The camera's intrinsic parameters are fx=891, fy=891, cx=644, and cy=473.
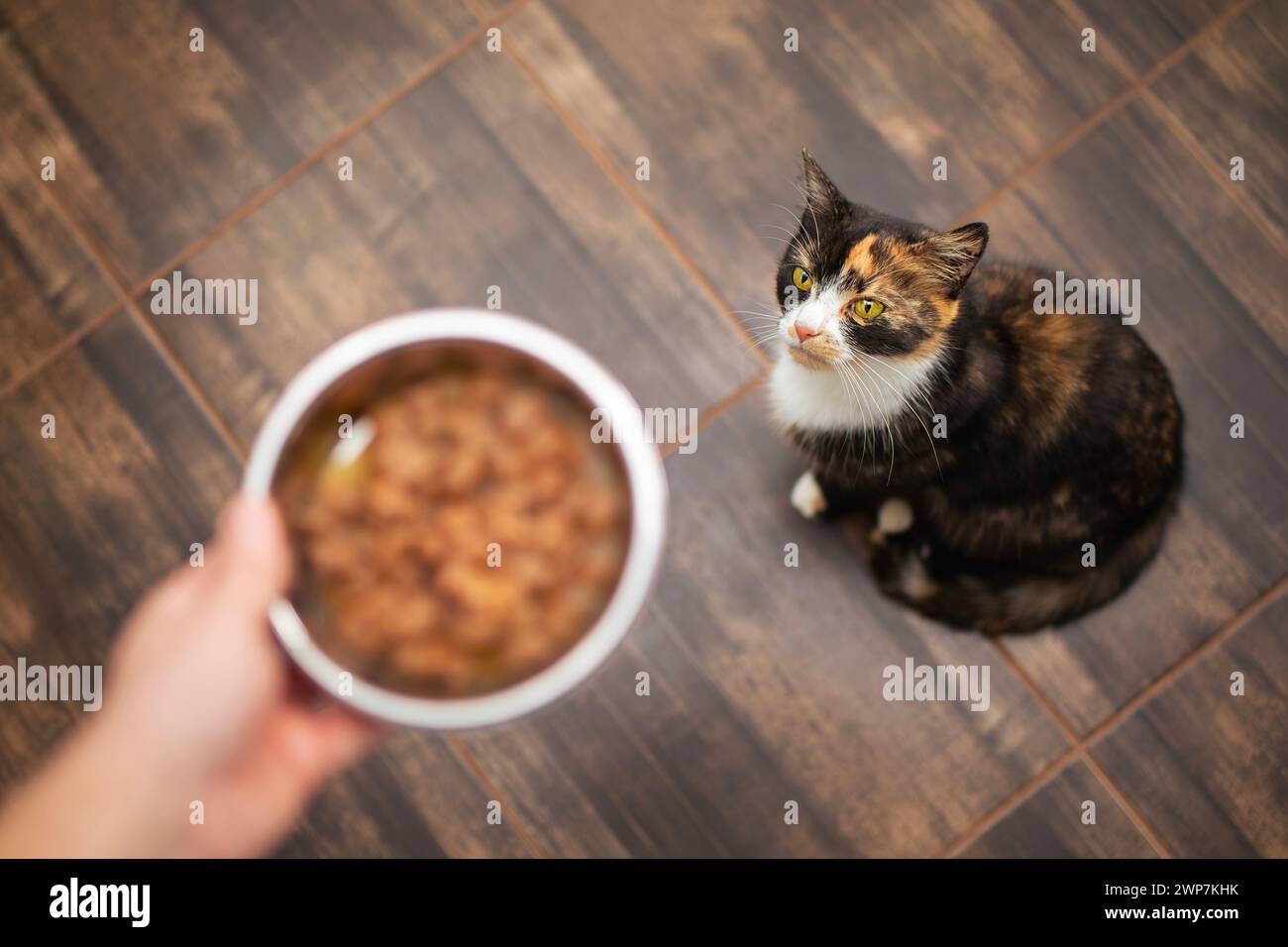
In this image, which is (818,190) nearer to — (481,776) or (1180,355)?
(1180,355)

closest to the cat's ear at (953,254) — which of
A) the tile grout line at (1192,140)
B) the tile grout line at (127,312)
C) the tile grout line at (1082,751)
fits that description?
the tile grout line at (1082,751)

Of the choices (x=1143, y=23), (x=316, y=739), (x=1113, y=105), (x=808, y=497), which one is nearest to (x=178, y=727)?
(x=316, y=739)

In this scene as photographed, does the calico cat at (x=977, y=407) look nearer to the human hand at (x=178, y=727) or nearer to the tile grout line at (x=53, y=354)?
the human hand at (x=178, y=727)

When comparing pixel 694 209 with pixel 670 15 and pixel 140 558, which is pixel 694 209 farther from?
pixel 140 558

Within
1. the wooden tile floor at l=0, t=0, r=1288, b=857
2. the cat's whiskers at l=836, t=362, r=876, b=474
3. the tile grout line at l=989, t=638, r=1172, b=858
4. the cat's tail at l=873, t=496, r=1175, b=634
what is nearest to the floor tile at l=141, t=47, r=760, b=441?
the wooden tile floor at l=0, t=0, r=1288, b=857

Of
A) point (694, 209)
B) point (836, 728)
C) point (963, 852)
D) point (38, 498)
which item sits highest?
point (694, 209)

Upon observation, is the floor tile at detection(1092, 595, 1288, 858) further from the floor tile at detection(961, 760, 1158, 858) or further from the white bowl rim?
the white bowl rim
